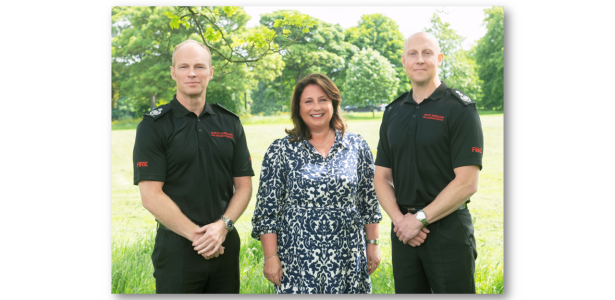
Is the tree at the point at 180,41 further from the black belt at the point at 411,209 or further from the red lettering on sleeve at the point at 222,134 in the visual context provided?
the black belt at the point at 411,209

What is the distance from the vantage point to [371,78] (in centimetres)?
350

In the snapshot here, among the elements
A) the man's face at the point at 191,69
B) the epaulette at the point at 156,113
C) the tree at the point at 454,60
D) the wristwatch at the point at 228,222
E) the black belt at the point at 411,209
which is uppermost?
the tree at the point at 454,60

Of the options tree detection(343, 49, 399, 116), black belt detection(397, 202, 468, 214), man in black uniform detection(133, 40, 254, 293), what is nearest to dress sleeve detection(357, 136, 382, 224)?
black belt detection(397, 202, 468, 214)

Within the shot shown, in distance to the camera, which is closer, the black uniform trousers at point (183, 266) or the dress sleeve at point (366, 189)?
the black uniform trousers at point (183, 266)

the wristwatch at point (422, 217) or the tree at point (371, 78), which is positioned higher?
the tree at point (371, 78)

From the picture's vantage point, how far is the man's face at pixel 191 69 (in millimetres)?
2365

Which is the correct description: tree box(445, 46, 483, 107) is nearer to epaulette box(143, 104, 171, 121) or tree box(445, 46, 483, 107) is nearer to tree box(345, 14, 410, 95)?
tree box(345, 14, 410, 95)

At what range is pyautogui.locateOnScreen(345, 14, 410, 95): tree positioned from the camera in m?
3.29

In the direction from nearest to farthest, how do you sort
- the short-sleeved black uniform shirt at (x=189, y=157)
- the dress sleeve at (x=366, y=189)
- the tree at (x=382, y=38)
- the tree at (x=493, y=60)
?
the short-sleeved black uniform shirt at (x=189, y=157)
the dress sleeve at (x=366, y=189)
the tree at (x=493, y=60)
the tree at (x=382, y=38)

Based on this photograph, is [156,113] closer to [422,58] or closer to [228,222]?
[228,222]

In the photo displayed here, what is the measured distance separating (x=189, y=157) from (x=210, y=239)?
457 millimetres

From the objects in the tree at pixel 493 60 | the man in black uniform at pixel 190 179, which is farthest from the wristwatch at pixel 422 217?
the tree at pixel 493 60
